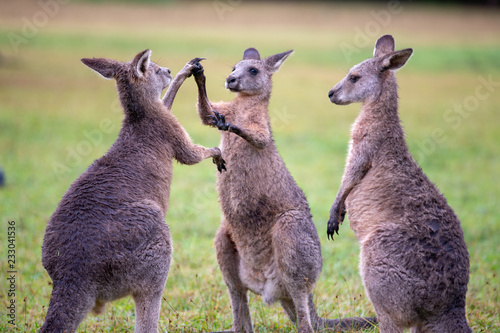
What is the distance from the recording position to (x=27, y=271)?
779 centimetres

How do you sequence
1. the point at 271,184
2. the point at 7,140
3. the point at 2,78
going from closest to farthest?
the point at 271,184
the point at 7,140
the point at 2,78

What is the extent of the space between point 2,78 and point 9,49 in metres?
5.90

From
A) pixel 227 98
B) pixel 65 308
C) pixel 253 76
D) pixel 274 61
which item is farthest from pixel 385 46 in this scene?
pixel 227 98

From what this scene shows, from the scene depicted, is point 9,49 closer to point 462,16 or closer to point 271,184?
point 271,184

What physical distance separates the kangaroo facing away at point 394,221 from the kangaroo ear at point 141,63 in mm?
1879

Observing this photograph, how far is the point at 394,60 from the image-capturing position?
5.89 metres

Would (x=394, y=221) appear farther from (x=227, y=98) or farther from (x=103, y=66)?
(x=227, y=98)

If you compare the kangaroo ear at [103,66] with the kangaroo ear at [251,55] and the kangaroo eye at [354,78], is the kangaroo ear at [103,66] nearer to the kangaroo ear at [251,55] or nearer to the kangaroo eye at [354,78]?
the kangaroo ear at [251,55]

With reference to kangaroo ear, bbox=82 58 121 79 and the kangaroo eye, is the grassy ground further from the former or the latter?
kangaroo ear, bbox=82 58 121 79

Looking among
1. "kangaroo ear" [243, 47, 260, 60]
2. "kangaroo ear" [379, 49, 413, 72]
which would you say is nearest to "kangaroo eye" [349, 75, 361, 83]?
"kangaroo ear" [379, 49, 413, 72]

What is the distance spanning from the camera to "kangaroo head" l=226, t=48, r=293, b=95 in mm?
6328

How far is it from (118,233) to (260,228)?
5.08 feet

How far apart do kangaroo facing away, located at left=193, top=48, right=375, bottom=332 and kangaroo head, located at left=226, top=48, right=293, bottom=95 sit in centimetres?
2

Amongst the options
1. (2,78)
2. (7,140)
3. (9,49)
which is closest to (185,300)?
(7,140)
